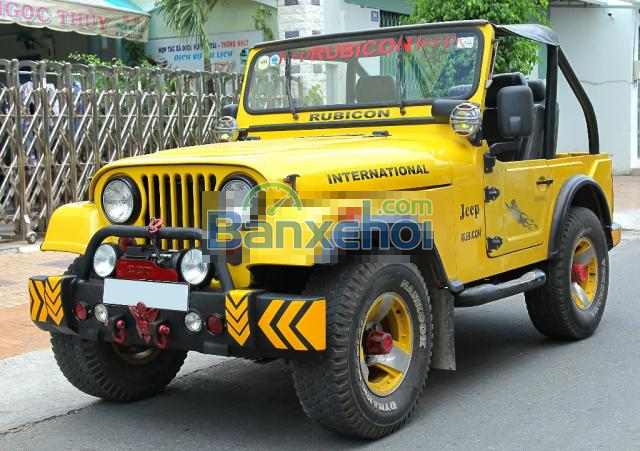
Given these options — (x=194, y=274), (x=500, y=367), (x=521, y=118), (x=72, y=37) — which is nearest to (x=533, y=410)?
(x=500, y=367)

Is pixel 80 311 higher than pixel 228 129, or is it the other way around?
pixel 228 129

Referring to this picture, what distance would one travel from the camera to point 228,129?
5844mm

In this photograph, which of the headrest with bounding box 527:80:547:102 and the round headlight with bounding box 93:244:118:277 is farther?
the headrest with bounding box 527:80:547:102

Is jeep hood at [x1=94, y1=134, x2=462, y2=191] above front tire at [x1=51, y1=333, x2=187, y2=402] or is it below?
above

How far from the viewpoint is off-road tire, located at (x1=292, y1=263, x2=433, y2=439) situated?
3896 millimetres

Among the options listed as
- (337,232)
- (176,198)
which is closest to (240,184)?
(176,198)

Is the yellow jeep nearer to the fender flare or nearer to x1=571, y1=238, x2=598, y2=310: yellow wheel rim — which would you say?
the fender flare

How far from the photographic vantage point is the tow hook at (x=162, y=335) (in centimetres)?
405

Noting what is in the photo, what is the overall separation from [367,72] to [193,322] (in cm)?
223

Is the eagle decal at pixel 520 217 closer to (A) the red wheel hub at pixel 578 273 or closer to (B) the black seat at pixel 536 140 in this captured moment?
(B) the black seat at pixel 536 140

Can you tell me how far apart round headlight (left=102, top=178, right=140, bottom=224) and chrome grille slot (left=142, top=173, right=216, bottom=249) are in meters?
0.07

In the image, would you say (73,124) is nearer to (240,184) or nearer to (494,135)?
(494,135)

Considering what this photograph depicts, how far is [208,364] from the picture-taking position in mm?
5750

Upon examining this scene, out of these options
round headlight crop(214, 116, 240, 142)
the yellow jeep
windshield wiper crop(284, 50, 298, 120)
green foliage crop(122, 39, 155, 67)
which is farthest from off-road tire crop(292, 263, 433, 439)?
green foliage crop(122, 39, 155, 67)
